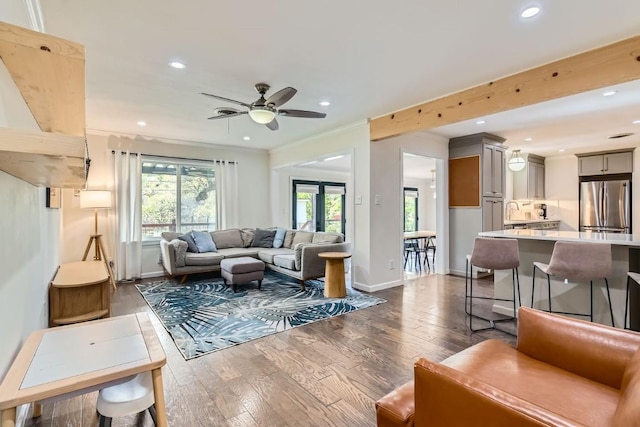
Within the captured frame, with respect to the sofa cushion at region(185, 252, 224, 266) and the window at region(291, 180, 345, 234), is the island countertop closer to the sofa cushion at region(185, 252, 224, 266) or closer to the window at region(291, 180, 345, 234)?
the sofa cushion at region(185, 252, 224, 266)

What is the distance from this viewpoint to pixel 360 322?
3.45 meters

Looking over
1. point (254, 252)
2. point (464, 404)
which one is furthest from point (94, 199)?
point (464, 404)

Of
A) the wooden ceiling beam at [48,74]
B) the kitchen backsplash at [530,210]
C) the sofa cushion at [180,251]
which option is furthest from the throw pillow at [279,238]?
the kitchen backsplash at [530,210]

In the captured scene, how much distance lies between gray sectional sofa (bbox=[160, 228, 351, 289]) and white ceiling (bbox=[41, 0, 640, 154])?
2.19m

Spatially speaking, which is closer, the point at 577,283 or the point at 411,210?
the point at 577,283

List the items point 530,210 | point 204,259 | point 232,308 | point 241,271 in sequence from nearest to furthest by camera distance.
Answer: point 232,308 → point 241,271 → point 204,259 → point 530,210

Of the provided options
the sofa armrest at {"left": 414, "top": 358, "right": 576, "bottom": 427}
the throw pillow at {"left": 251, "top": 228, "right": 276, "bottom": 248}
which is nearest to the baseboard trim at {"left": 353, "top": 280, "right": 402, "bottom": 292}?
the throw pillow at {"left": 251, "top": 228, "right": 276, "bottom": 248}

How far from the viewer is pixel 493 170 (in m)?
5.82

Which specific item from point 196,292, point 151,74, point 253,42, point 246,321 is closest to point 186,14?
point 253,42

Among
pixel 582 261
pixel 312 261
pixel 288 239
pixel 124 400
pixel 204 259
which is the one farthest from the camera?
pixel 288 239

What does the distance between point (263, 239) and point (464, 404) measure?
5.68m

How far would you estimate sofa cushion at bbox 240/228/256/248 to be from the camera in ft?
21.0

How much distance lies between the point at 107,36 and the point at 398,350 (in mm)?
3494

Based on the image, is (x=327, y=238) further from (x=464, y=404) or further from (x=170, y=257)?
(x=464, y=404)
